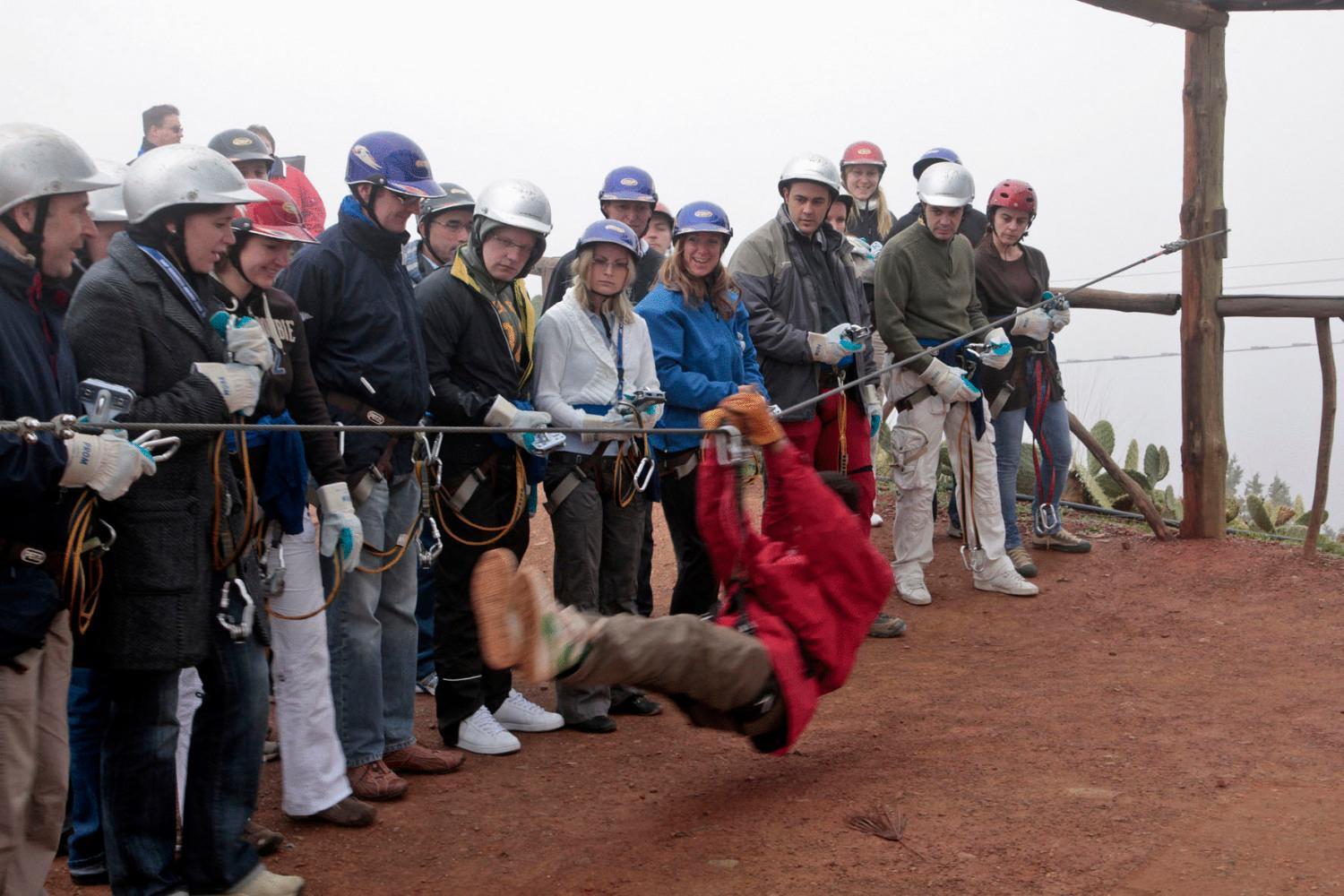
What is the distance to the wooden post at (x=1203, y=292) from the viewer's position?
8.32 meters

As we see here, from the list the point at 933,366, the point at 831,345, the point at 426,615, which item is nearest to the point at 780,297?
the point at 831,345

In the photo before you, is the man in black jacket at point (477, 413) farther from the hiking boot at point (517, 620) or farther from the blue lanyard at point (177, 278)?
the hiking boot at point (517, 620)

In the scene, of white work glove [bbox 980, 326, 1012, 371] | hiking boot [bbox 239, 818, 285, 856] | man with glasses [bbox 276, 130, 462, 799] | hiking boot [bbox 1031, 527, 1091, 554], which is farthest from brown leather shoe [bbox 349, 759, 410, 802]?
hiking boot [bbox 1031, 527, 1091, 554]

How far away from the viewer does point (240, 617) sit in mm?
3611

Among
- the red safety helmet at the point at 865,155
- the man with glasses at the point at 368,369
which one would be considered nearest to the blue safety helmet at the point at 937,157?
the red safety helmet at the point at 865,155

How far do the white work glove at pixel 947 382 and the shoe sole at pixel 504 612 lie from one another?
3918mm

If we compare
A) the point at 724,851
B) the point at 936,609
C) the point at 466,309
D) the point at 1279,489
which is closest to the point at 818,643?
the point at 724,851

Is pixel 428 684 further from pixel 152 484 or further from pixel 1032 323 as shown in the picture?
pixel 1032 323

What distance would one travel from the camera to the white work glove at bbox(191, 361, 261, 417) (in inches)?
139

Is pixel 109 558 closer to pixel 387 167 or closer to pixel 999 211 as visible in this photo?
pixel 387 167

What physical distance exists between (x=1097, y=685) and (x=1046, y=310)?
2.59m

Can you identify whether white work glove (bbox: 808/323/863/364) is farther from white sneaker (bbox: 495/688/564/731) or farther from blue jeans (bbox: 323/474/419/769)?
blue jeans (bbox: 323/474/419/769)

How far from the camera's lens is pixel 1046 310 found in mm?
7613

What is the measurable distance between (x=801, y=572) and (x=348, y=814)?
5.53ft
